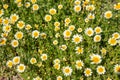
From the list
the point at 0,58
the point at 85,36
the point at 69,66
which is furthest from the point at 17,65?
the point at 85,36

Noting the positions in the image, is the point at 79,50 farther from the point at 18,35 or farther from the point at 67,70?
the point at 18,35

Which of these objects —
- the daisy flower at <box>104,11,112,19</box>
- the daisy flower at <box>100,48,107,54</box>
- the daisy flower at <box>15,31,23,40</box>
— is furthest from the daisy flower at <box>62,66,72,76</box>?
the daisy flower at <box>104,11,112,19</box>

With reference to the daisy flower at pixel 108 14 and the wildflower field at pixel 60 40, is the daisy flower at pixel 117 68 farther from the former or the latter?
the daisy flower at pixel 108 14

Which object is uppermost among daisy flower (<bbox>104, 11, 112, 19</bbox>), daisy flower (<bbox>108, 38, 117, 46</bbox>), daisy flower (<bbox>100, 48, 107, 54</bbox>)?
daisy flower (<bbox>104, 11, 112, 19</bbox>)

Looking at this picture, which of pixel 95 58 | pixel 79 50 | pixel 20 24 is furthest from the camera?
pixel 20 24

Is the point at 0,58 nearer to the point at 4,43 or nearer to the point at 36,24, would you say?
the point at 4,43

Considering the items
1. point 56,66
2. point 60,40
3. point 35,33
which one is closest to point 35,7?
point 35,33

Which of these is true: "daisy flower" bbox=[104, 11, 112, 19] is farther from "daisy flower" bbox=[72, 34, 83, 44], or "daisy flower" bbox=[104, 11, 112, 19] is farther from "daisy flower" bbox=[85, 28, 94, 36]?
"daisy flower" bbox=[72, 34, 83, 44]

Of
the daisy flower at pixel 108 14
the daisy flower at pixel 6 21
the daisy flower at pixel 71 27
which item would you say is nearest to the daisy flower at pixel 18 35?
the daisy flower at pixel 6 21
